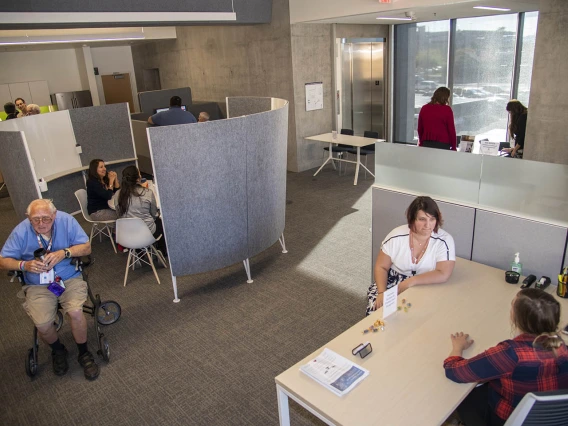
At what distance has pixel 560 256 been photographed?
259cm

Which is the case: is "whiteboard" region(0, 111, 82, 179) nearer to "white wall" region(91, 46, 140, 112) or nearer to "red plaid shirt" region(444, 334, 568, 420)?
"red plaid shirt" region(444, 334, 568, 420)

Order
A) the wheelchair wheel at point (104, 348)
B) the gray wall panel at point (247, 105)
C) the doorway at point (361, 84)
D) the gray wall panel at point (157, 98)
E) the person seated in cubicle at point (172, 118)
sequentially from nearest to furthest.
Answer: the wheelchair wheel at point (104, 348) → the gray wall panel at point (247, 105) → the person seated in cubicle at point (172, 118) → the doorway at point (361, 84) → the gray wall panel at point (157, 98)

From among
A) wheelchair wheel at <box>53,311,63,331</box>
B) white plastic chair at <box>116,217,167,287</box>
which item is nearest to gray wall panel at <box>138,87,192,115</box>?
white plastic chair at <box>116,217,167,287</box>

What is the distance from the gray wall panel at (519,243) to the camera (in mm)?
2605

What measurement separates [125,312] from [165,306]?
13.6 inches

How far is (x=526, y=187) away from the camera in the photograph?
2.75m

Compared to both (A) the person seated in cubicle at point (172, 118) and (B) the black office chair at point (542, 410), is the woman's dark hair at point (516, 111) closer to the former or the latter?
(A) the person seated in cubicle at point (172, 118)

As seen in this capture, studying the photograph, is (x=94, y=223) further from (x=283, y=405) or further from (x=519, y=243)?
(x=519, y=243)

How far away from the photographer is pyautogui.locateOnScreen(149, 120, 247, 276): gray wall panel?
141 inches

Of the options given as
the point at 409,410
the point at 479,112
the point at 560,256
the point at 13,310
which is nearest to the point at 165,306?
the point at 13,310

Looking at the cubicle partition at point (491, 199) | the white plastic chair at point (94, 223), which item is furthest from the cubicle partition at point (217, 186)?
the white plastic chair at point (94, 223)

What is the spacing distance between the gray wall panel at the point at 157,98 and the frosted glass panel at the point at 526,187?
7264 millimetres

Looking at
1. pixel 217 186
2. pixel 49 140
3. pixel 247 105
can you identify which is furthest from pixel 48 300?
pixel 247 105

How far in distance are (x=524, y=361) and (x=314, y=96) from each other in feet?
22.3
